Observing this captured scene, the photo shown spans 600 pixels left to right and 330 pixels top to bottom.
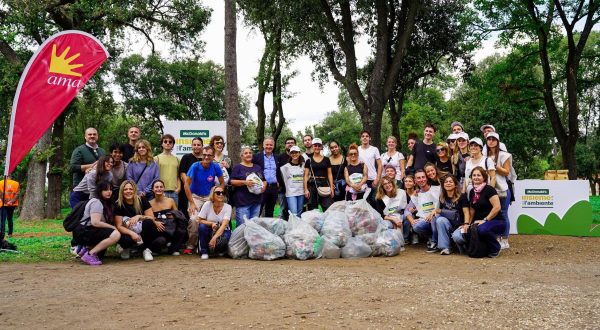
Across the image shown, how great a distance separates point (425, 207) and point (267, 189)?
2.69 meters

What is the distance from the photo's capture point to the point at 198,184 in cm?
827

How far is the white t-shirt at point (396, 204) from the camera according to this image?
882cm

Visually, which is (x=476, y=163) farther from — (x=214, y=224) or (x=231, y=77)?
(x=231, y=77)

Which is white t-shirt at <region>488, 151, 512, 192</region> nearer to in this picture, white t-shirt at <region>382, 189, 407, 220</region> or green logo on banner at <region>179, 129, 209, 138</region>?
white t-shirt at <region>382, 189, 407, 220</region>

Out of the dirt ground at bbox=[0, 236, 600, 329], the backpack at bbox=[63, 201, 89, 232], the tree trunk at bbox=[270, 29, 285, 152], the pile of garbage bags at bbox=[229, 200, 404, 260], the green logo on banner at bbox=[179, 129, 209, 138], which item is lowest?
the dirt ground at bbox=[0, 236, 600, 329]

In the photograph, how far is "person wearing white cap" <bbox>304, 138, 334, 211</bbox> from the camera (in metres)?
9.02

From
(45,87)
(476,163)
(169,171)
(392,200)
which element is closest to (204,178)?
(169,171)

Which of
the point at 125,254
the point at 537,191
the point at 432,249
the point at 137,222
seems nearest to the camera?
the point at 137,222

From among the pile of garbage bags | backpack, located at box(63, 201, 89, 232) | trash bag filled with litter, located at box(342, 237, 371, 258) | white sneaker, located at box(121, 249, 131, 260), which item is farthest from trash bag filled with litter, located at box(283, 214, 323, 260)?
backpack, located at box(63, 201, 89, 232)

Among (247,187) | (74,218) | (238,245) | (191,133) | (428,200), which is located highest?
(191,133)

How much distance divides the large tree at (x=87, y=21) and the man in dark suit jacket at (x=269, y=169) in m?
9.26

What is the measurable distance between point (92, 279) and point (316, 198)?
14.0ft

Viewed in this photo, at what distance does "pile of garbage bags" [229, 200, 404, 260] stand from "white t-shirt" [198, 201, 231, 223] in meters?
0.30

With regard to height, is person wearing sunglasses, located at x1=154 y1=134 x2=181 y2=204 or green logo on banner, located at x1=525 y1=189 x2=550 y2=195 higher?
person wearing sunglasses, located at x1=154 y1=134 x2=181 y2=204
